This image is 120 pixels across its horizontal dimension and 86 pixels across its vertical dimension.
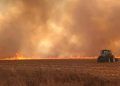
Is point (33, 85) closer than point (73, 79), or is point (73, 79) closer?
point (33, 85)

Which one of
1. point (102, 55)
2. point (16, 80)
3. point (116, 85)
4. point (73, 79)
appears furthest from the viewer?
point (102, 55)

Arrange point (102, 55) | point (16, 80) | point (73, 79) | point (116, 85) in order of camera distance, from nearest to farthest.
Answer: point (116, 85), point (16, 80), point (73, 79), point (102, 55)

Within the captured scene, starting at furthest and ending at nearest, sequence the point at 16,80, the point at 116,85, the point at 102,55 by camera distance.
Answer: the point at 102,55
the point at 16,80
the point at 116,85

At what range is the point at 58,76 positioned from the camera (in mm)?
32188

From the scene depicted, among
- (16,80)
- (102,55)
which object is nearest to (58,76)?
(16,80)

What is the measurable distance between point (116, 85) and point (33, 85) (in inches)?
207

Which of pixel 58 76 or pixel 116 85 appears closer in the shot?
pixel 116 85

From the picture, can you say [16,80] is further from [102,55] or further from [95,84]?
[102,55]

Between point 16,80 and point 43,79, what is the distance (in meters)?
2.12

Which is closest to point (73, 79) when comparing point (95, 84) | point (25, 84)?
point (95, 84)

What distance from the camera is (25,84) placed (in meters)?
26.8

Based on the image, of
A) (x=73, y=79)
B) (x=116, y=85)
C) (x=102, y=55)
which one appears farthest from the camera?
(x=102, y=55)

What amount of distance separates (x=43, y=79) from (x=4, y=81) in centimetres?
280

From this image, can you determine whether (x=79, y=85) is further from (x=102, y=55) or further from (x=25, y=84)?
(x=102, y=55)
